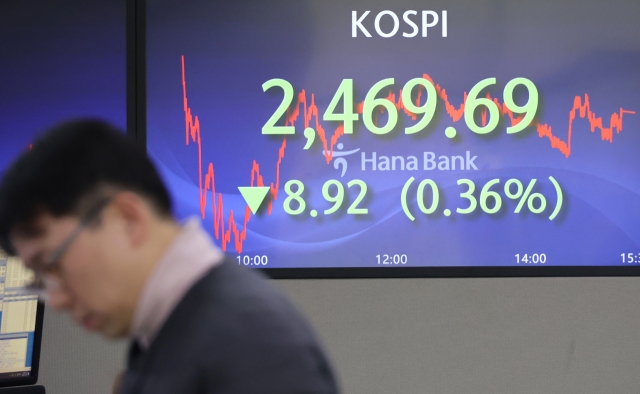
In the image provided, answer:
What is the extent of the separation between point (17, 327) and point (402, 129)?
1.17 meters

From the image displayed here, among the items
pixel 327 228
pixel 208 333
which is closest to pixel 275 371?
pixel 208 333

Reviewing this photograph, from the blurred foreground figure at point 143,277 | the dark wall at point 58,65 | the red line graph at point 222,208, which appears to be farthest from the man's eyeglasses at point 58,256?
the dark wall at point 58,65

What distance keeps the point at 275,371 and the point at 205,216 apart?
1.66m

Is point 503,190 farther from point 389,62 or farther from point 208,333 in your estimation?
point 208,333

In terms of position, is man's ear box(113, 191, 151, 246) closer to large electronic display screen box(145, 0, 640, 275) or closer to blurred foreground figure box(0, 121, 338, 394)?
blurred foreground figure box(0, 121, 338, 394)

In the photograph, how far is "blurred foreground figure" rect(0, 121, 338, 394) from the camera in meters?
0.64

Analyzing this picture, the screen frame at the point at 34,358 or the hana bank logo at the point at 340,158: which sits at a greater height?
the hana bank logo at the point at 340,158

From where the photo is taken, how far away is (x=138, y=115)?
2.27 metres

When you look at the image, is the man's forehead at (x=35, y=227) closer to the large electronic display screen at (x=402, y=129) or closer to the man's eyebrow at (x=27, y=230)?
the man's eyebrow at (x=27, y=230)

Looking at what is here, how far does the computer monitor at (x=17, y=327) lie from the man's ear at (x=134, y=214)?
1.15m

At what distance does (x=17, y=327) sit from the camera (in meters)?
1.72

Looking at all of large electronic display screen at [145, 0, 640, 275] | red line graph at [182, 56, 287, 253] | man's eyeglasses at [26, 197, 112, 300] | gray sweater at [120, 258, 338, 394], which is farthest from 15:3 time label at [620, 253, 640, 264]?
man's eyeglasses at [26, 197, 112, 300]

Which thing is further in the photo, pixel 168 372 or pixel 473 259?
pixel 473 259

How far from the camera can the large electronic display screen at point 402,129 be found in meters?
2.23
